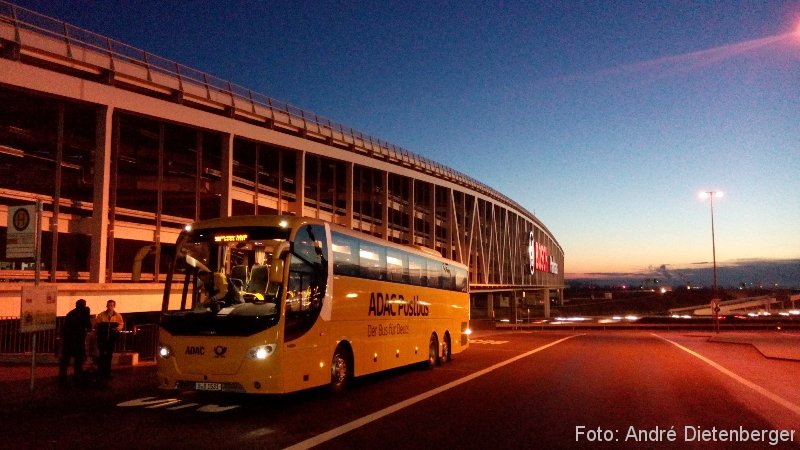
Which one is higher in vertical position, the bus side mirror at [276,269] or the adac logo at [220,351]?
the bus side mirror at [276,269]

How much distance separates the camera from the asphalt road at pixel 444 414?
8766 mm

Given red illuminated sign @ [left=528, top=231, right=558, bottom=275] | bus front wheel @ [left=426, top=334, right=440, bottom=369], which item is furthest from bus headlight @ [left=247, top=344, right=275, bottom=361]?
red illuminated sign @ [left=528, top=231, right=558, bottom=275]

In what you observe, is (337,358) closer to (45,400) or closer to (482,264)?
(45,400)

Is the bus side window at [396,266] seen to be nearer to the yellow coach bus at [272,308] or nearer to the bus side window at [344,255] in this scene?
the yellow coach bus at [272,308]

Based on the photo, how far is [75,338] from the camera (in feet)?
44.1

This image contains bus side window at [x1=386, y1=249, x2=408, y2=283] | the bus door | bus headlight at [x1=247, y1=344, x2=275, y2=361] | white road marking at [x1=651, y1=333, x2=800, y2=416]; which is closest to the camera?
bus headlight at [x1=247, y1=344, x2=275, y2=361]

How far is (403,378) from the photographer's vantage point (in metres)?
16.7

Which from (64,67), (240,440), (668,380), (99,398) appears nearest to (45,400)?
(99,398)

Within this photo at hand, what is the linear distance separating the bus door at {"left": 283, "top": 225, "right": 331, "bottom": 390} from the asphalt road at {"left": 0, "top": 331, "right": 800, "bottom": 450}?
0.66 meters

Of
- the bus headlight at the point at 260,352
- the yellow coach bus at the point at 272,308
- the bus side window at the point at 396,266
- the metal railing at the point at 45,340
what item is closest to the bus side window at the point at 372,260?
the yellow coach bus at the point at 272,308


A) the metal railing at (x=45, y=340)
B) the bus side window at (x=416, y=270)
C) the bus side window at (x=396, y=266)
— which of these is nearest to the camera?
the bus side window at (x=396, y=266)

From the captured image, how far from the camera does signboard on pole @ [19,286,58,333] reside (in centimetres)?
1252

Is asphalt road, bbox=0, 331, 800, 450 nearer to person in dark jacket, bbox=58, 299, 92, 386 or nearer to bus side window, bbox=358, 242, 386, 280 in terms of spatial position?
person in dark jacket, bbox=58, 299, 92, 386

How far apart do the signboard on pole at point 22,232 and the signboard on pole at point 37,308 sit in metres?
0.70
